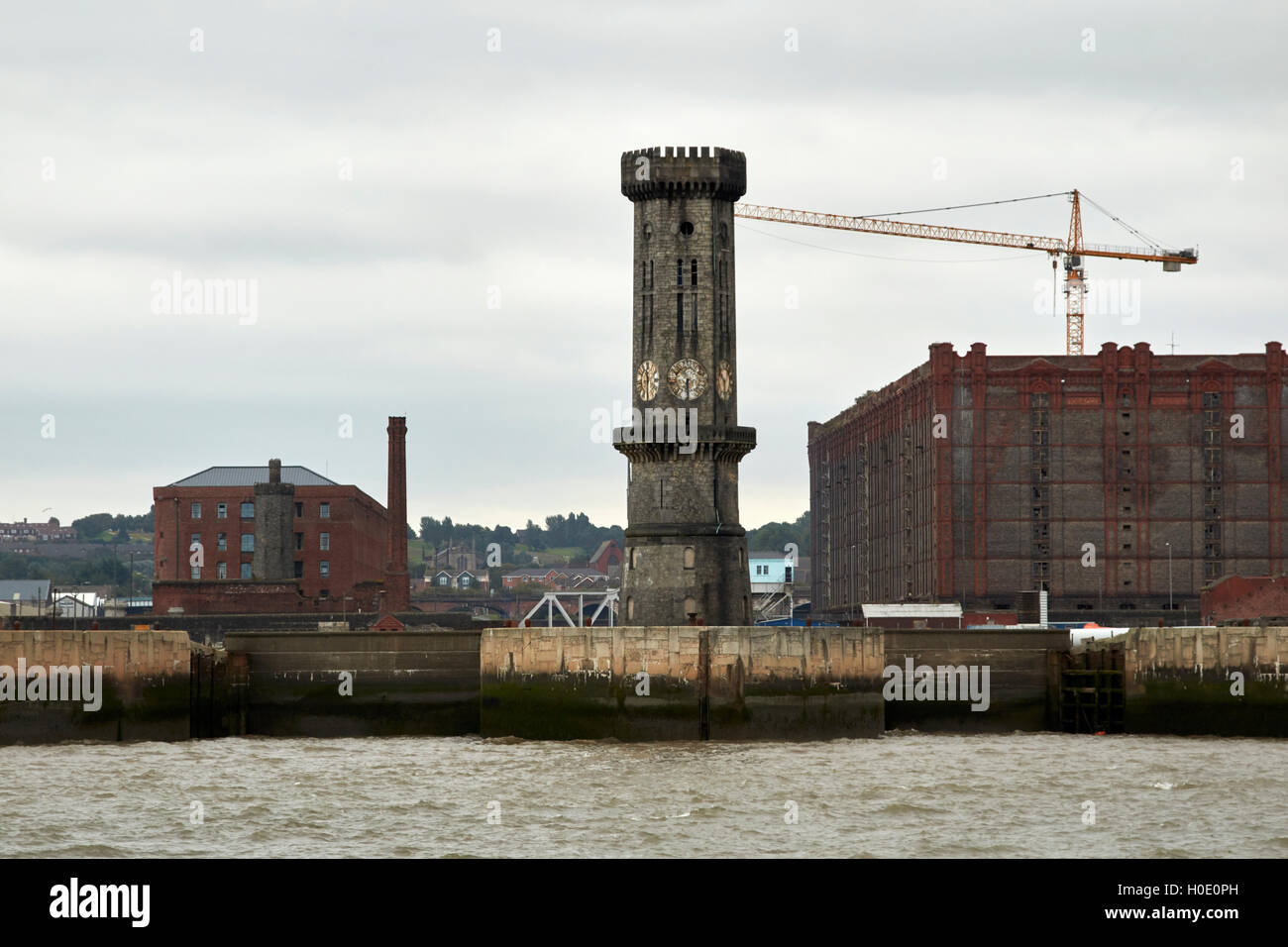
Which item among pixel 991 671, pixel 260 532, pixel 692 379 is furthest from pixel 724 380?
pixel 260 532

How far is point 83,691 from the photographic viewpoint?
5275 cm

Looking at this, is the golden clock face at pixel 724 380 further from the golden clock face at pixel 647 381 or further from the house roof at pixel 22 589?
the house roof at pixel 22 589

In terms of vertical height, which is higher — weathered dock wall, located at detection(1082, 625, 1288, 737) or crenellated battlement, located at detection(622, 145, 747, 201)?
crenellated battlement, located at detection(622, 145, 747, 201)

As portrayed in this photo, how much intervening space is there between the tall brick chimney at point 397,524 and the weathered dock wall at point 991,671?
7736 cm

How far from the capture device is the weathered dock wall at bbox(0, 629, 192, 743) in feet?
173

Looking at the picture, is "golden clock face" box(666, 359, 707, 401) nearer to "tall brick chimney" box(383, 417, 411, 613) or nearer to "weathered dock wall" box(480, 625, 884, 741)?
"weathered dock wall" box(480, 625, 884, 741)

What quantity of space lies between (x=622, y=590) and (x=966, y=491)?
69.6 m

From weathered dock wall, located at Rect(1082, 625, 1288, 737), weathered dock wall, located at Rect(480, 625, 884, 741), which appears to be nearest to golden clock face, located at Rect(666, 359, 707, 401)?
weathered dock wall, located at Rect(480, 625, 884, 741)

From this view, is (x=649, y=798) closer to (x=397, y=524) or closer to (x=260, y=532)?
(x=397, y=524)

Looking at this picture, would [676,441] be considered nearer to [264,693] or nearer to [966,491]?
[264,693]

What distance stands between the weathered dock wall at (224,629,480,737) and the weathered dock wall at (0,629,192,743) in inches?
123

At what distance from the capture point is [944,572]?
129625 millimetres

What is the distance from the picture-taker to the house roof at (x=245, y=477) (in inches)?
5807

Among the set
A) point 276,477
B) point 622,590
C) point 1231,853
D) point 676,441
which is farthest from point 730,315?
point 276,477
